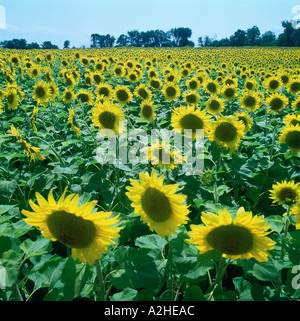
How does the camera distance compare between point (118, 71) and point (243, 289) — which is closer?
point (243, 289)

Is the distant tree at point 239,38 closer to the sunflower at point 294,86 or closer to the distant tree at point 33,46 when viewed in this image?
the distant tree at point 33,46

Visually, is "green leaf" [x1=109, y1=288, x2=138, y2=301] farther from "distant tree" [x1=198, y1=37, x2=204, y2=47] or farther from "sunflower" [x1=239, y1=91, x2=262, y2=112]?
"distant tree" [x1=198, y1=37, x2=204, y2=47]

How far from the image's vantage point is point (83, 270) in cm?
162

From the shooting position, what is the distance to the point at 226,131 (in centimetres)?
348

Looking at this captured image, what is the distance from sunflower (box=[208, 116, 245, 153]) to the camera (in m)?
3.49

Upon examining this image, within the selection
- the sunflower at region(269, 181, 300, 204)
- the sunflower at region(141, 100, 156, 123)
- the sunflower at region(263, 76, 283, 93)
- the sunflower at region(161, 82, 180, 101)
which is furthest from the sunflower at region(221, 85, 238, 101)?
the sunflower at region(269, 181, 300, 204)

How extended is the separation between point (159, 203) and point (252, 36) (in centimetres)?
9555

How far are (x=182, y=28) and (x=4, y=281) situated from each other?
102 meters

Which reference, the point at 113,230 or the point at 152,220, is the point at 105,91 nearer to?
the point at 152,220

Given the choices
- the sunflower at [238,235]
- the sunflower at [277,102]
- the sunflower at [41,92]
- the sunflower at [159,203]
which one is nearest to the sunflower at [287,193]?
the sunflower at [238,235]

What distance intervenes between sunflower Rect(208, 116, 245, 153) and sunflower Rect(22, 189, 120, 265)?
2.42 metres

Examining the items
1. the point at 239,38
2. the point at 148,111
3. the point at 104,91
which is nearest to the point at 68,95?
the point at 104,91

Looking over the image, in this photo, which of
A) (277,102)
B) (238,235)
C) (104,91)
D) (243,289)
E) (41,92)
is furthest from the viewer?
(41,92)

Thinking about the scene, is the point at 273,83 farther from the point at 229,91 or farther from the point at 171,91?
the point at 171,91
